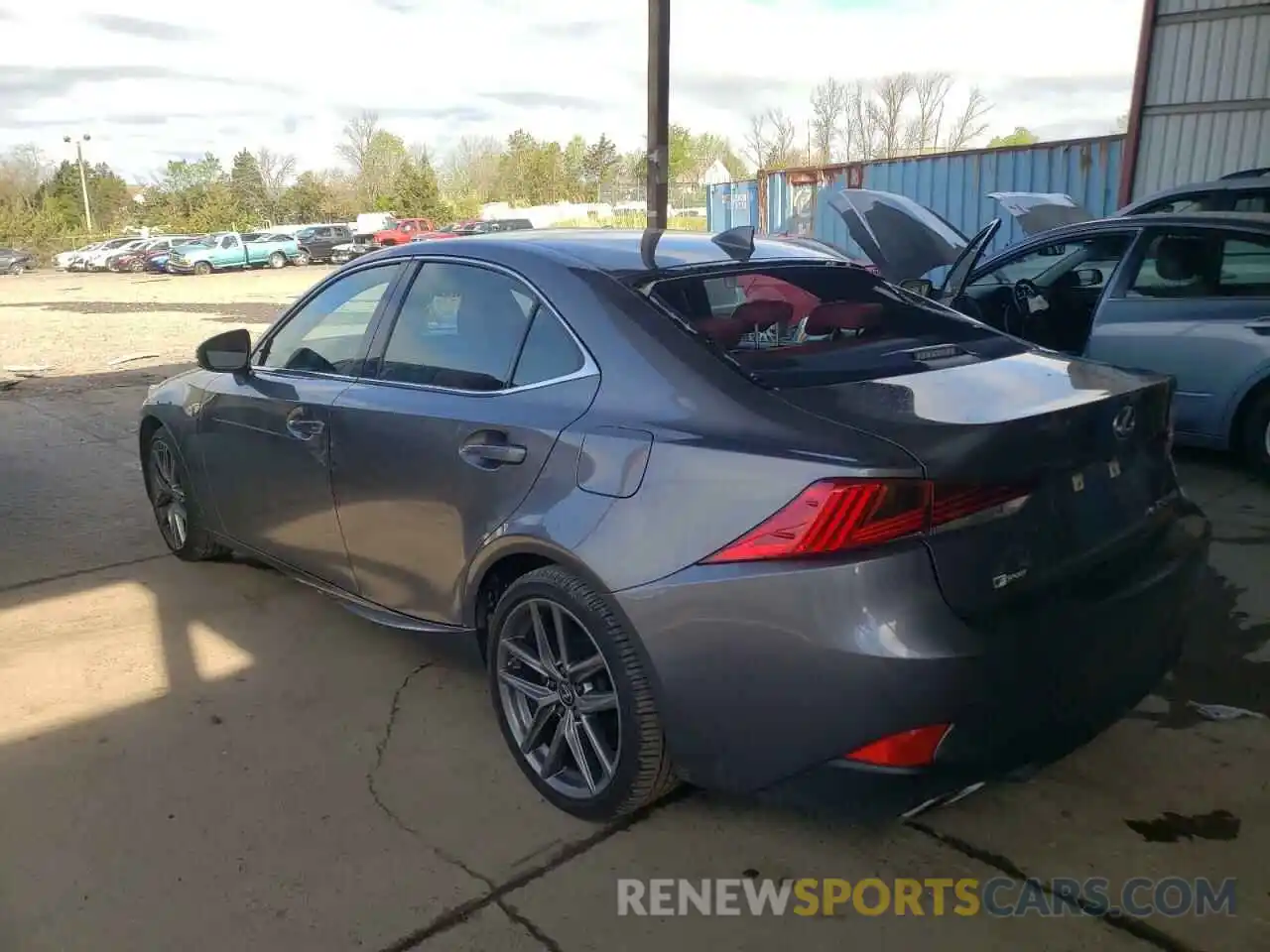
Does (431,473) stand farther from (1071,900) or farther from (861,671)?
(1071,900)

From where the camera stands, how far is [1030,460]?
234 cm

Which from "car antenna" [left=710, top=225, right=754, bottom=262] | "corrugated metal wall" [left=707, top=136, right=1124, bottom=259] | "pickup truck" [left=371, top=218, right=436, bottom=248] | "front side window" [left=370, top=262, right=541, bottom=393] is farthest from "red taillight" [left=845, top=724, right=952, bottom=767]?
"pickup truck" [left=371, top=218, right=436, bottom=248]

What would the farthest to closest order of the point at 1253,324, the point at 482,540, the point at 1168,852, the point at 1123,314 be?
the point at 1123,314
the point at 1253,324
the point at 482,540
the point at 1168,852

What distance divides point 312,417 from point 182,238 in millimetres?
43021

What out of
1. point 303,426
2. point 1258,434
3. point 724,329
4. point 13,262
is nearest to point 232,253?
point 13,262

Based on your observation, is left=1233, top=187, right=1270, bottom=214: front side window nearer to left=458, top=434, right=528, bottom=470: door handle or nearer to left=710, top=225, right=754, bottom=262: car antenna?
left=710, top=225, right=754, bottom=262: car antenna

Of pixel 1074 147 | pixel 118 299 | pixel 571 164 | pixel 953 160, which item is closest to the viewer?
pixel 1074 147

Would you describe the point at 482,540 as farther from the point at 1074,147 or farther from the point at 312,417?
the point at 1074,147

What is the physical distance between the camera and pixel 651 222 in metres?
9.52

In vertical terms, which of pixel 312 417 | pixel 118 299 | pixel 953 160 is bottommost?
pixel 118 299

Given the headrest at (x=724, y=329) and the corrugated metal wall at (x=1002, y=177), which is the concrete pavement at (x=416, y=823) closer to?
the headrest at (x=724, y=329)

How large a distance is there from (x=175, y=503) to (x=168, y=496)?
11cm

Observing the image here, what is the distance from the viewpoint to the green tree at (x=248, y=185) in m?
67.4

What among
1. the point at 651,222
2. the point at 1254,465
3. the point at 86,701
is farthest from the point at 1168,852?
the point at 651,222
